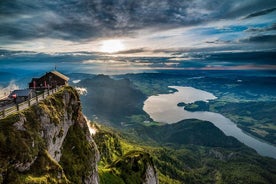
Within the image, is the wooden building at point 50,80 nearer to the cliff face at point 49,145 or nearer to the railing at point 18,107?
the cliff face at point 49,145

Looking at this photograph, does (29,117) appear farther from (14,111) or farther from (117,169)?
(117,169)

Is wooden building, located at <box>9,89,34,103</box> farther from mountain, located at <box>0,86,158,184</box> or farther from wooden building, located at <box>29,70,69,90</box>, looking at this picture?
wooden building, located at <box>29,70,69,90</box>

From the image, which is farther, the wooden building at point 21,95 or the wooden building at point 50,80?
the wooden building at point 50,80

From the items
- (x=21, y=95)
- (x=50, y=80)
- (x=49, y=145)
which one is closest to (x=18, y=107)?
(x=49, y=145)

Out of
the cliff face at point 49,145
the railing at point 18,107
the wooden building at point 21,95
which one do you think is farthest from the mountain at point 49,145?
the wooden building at point 21,95

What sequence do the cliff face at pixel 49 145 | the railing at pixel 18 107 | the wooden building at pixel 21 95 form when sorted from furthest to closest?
the wooden building at pixel 21 95 < the railing at pixel 18 107 < the cliff face at pixel 49 145

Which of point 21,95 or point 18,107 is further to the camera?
point 21,95

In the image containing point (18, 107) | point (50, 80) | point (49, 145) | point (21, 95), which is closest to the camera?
point (18, 107)

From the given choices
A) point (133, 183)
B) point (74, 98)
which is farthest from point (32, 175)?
point (133, 183)

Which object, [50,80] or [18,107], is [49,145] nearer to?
[18,107]
